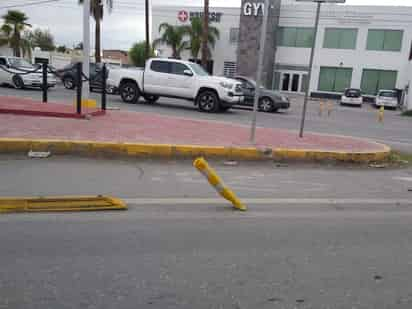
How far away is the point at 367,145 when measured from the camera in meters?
9.16

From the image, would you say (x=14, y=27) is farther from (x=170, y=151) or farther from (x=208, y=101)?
(x=170, y=151)

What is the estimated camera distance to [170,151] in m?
7.30

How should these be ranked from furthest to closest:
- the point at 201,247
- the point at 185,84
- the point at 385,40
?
the point at 385,40 → the point at 185,84 → the point at 201,247

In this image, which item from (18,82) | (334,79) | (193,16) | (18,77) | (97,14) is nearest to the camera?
(18,77)

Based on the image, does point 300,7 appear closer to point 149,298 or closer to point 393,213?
point 393,213

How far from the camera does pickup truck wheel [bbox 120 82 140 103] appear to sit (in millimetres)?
16719

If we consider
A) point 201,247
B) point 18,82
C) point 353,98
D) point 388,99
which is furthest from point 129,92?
point 388,99

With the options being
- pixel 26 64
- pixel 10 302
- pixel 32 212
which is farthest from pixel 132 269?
pixel 26 64

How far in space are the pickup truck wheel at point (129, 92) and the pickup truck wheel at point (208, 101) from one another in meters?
2.85

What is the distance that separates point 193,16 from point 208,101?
3177 centimetres

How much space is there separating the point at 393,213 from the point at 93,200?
376cm

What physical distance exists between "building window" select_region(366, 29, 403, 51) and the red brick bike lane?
3166 centimetres

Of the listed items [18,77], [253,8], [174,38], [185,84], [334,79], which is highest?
[253,8]

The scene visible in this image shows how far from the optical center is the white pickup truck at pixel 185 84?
15.5m
